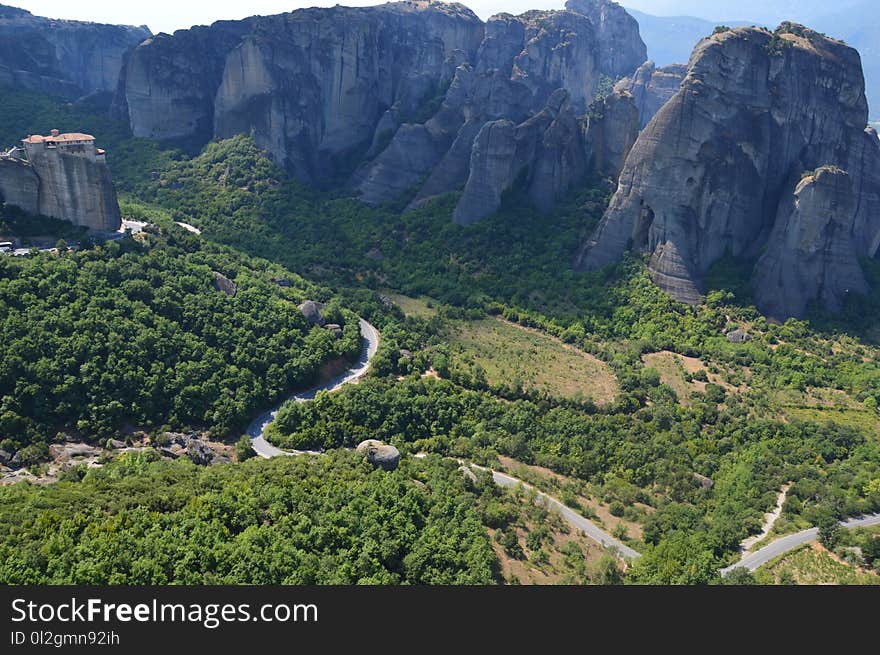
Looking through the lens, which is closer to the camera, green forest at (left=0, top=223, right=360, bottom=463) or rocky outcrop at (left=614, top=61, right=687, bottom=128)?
green forest at (left=0, top=223, right=360, bottom=463)

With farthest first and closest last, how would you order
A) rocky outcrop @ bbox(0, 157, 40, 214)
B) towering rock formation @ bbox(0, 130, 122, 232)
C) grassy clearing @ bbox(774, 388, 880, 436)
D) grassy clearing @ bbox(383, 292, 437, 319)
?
grassy clearing @ bbox(383, 292, 437, 319) < towering rock formation @ bbox(0, 130, 122, 232) < rocky outcrop @ bbox(0, 157, 40, 214) < grassy clearing @ bbox(774, 388, 880, 436)

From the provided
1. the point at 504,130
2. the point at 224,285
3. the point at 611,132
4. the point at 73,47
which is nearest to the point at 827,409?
the point at 611,132

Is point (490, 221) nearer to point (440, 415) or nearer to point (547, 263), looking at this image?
point (547, 263)

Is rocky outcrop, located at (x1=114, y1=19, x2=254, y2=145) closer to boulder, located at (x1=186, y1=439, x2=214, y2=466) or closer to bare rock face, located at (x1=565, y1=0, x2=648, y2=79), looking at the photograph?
boulder, located at (x1=186, y1=439, x2=214, y2=466)

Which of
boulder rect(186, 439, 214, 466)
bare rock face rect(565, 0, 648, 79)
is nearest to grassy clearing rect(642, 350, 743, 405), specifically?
boulder rect(186, 439, 214, 466)

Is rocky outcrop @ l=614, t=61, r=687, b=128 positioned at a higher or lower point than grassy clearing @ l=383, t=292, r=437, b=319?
higher

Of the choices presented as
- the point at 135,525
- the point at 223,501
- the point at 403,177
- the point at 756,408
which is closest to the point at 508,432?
the point at 756,408
